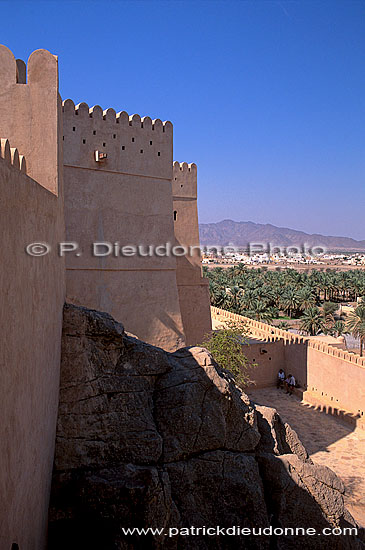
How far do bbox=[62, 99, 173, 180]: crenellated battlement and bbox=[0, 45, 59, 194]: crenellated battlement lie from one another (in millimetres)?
5112

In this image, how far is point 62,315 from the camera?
587 cm

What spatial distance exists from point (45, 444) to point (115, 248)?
687cm

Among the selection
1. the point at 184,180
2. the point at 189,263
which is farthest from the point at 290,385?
the point at 184,180

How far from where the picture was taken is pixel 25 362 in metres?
3.58

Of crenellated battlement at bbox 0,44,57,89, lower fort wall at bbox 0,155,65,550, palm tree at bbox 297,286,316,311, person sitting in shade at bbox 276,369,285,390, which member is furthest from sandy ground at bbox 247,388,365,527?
palm tree at bbox 297,286,316,311

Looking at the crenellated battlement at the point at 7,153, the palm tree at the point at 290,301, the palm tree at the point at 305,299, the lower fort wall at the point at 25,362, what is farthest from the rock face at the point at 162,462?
the palm tree at the point at 290,301

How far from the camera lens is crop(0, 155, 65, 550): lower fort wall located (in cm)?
301

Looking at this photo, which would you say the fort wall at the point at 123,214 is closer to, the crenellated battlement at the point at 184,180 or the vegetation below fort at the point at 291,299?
the crenellated battlement at the point at 184,180

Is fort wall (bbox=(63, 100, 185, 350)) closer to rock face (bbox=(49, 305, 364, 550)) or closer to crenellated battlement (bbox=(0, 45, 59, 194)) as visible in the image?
rock face (bbox=(49, 305, 364, 550))

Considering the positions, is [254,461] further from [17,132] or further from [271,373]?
[271,373]

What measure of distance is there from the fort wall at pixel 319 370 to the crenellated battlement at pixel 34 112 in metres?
10.9

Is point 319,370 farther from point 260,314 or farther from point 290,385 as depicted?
point 260,314

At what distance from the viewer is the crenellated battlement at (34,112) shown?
17.4 feet

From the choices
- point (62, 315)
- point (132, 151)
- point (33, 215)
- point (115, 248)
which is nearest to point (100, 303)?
point (115, 248)
